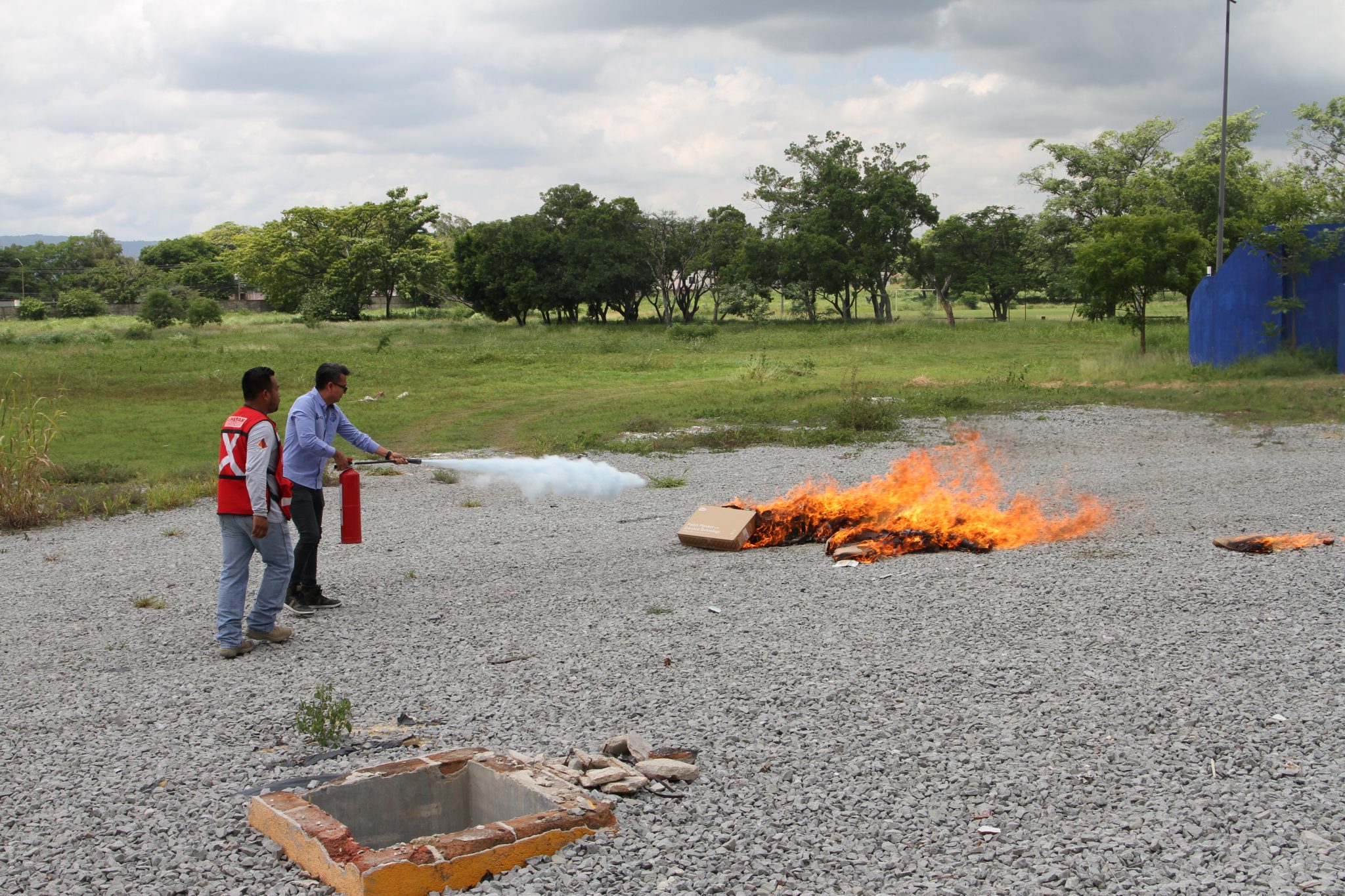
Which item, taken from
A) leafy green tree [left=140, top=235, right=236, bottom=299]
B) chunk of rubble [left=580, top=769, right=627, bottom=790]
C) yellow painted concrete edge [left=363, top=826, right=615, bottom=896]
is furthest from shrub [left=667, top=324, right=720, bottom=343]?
leafy green tree [left=140, top=235, right=236, bottom=299]

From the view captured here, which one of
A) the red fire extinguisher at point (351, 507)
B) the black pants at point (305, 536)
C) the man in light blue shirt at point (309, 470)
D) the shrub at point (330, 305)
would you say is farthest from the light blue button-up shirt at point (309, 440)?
the shrub at point (330, 305)

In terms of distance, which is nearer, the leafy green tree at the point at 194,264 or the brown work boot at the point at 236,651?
the brown work boot at the point at 236,651

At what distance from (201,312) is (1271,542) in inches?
2354

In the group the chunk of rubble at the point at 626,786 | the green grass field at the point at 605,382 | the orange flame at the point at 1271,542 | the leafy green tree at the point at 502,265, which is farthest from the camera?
the leafy green tree at the point at 502,265

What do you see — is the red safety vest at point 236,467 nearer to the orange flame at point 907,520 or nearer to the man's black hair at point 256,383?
the man's black hair at point 256,383

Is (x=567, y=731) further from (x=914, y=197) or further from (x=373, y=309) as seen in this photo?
(x=373, y=309)

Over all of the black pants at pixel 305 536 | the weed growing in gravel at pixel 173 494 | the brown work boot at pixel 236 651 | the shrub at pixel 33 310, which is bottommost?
the brown work boot at pixel 236 651

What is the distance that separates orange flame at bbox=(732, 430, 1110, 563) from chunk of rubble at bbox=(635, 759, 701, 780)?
488 centimetres

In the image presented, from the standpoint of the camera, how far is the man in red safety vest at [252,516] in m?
7.58

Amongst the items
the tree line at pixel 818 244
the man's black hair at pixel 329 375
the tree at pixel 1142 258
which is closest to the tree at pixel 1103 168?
the tree line at pixel 818 244

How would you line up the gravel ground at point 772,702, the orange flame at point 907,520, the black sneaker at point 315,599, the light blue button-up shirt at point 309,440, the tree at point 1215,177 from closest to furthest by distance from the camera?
1. the gravel ground at point 772,702
2. the light blue button-up shirt at point 309,440
3. the black sneaker at point 315,599
4. the orange flame at point 907,520
5. the tree at point 1215,177

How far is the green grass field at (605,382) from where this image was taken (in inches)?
796

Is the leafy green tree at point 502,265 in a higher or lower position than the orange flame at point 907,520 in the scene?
higher

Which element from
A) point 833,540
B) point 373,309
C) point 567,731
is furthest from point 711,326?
point 567,731
